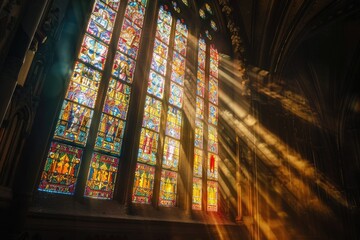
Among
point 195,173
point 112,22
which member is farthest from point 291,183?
point 112,22

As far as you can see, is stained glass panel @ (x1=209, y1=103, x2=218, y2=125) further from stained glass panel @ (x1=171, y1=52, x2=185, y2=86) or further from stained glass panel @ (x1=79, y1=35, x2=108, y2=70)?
stained glass panel @ (x1=79, y1=35, x2=108, y2=70)

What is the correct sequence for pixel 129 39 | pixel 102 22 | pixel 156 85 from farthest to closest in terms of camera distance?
pixel 156 85, pixel 129 39, pixel 102 22

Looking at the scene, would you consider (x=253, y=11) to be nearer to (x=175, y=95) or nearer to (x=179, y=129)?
(x=175, y=95)

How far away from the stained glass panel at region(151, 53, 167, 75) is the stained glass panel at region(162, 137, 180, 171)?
4.78 ft

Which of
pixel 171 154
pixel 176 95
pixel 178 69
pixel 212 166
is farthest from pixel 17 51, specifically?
pixel 212 166

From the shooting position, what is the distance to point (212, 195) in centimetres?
601

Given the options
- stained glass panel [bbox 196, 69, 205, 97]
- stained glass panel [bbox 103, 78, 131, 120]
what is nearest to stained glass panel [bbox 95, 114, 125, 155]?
stained glass panel [bbox 103, 78, 131, 120]

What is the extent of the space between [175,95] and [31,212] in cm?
359

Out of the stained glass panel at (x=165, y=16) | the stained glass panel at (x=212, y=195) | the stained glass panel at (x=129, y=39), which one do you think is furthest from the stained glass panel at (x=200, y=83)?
the stained glass panel at (x=212, y=195)

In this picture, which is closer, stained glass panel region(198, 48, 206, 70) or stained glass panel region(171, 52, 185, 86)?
stained glass panel region(171, 52, 185, 86)

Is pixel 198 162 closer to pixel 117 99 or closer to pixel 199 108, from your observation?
pixel 199 108

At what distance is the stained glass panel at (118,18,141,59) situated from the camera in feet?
16.5

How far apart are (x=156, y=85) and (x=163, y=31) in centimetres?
148

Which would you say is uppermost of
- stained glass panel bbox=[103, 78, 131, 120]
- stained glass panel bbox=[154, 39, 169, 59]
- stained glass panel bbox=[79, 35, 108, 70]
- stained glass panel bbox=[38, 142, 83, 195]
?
stained glass panel bbox=[154, 39, 169, 59]
